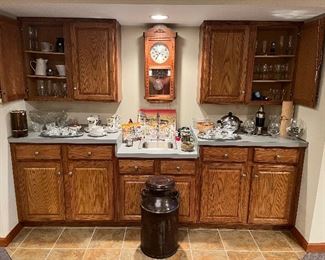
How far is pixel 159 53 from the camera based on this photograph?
2854mm

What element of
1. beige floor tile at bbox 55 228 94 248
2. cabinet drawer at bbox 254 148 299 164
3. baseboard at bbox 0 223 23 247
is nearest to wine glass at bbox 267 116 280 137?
cabinet drawer at bbox 254 148 299 164

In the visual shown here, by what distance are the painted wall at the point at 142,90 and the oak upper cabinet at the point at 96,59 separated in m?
0.23

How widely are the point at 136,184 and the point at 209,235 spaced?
92 cm

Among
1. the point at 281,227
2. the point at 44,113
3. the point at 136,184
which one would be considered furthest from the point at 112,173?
the point at 281,227

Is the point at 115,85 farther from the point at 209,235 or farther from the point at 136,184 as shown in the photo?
the point at 209,235

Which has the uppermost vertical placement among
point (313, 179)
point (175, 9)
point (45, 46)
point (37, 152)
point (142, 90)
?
point (175, 9)

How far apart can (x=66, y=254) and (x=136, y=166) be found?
1.02m

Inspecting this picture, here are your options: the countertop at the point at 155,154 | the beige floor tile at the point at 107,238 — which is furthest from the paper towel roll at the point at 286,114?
the beige floor tile at the point at 107,238

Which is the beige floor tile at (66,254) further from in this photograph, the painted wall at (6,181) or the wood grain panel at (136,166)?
the wood grain panel at (136,166)

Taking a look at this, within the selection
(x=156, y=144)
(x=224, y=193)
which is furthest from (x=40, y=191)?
(x=224, y=193)

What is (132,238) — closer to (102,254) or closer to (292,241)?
(102,254)

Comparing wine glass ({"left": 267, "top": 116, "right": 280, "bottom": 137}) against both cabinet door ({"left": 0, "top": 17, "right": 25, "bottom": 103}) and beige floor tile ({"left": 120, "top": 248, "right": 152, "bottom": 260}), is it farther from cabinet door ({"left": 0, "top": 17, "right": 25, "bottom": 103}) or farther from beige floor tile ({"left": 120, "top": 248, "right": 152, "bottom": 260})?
cabinet door ({"left": 0, "top": 17, "right": 25, "bottom": 103})

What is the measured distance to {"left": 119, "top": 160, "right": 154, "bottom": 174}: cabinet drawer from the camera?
260 cm

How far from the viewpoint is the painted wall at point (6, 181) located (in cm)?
245
